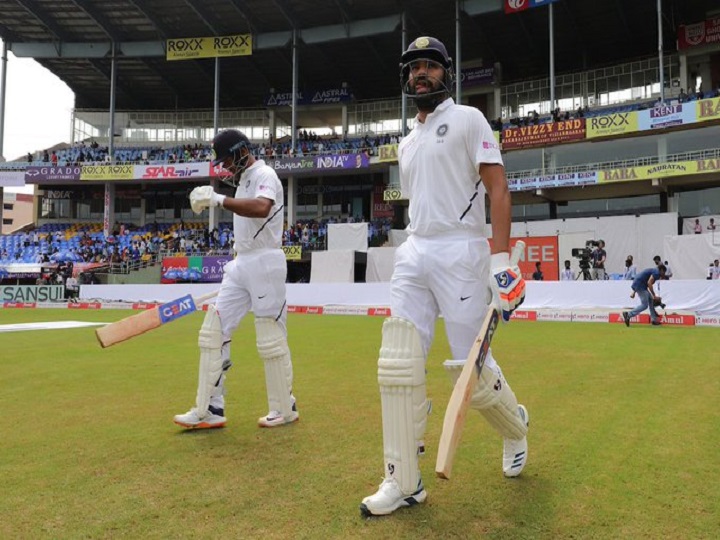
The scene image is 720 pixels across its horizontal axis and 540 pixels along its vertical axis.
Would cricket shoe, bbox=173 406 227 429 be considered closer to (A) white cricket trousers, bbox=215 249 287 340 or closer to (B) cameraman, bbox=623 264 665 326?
(A) white cricket trousers, bbox=215 249 287 340

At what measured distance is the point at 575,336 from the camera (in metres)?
11.7

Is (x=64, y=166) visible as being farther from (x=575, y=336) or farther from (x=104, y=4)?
(x=575, y=336)

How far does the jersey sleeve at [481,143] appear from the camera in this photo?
3.13m

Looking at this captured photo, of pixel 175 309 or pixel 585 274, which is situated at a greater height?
pixel 585 274

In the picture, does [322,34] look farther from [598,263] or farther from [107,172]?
[598,263]

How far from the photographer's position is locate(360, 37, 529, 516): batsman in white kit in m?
2.96

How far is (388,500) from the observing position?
2822 millimetres

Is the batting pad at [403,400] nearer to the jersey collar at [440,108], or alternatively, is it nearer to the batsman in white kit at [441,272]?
the batsman in white kit at [441,272]

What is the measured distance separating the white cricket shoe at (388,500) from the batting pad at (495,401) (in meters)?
0.57

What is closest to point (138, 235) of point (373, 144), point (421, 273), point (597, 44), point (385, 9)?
point (373, 144)

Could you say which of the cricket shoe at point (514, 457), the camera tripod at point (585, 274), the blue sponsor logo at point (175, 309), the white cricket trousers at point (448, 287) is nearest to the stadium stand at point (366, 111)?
the camera tripod at point (585, 274)

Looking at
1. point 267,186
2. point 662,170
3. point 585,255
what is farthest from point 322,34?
point 267,186

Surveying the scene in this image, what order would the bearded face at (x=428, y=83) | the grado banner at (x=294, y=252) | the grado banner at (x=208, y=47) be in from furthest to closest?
the grado banner at (x=208, y=47)
the grado banner at (x=294, y=252)
the bearded face at (x=428, y=83)

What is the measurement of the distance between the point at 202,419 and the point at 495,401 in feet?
8.23
